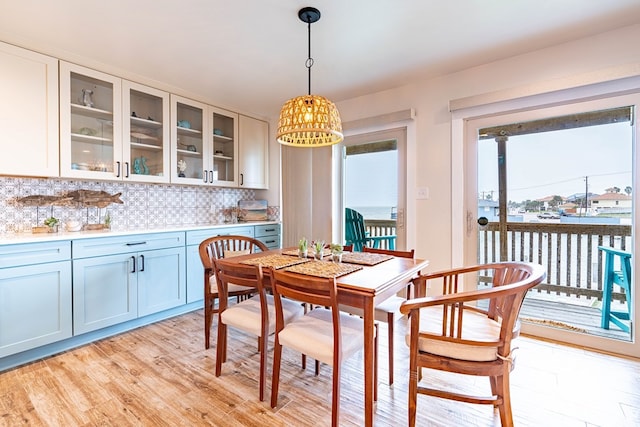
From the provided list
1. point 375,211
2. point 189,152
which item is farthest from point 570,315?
point 189,152

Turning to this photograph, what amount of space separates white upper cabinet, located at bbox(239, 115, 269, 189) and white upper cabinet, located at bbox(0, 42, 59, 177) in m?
1.88

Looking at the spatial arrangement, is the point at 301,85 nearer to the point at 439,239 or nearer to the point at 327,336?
the point at 439,239

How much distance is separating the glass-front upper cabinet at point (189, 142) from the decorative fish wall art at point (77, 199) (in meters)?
0.62

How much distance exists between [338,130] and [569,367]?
7.43 ft

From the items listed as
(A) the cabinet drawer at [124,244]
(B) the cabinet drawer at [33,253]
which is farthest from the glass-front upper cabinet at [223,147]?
(B) the cabinet drawer at [33,253]

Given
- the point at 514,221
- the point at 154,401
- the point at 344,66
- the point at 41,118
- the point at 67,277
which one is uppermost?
the point at 344,66

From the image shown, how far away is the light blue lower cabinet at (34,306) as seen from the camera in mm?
2070

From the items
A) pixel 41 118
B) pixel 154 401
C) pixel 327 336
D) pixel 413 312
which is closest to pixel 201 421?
pixel 154 401

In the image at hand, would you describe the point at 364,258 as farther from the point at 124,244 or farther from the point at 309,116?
the point at 124,244

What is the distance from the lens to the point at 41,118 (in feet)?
7.86

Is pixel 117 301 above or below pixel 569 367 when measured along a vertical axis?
above

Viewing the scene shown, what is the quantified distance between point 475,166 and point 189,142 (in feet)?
10.0

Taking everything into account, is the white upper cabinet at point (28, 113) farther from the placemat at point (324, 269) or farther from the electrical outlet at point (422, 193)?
the electrical outlet at point (422, 193)

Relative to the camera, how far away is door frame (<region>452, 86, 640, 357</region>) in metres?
2.21
